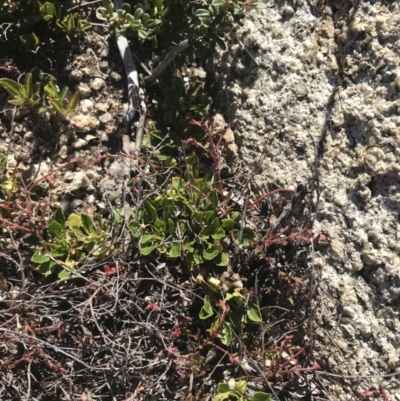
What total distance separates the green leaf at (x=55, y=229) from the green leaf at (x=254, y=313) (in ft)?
2.73

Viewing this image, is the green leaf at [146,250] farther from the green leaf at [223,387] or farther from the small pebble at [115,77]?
the small pebble at [115,77]

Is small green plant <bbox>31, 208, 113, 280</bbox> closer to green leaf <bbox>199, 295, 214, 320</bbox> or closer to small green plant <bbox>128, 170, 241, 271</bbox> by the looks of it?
small green plant <bbox>128, 170, 241, 271</bbox>

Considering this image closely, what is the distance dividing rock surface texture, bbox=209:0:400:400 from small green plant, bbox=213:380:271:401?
0.28 m

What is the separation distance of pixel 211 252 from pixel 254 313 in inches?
Answer: 11.9

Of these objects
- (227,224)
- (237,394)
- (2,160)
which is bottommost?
(237,394)

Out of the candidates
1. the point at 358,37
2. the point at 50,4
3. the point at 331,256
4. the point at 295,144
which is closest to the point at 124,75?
the point at 50,4

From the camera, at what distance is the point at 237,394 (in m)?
2.23

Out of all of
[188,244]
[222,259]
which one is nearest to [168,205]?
[188,244]

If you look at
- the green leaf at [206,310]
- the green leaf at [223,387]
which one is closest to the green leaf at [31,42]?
the green leaf at [206,310]

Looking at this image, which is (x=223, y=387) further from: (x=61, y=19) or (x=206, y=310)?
(x=61, y=19)

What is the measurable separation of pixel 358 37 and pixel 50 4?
1.29m

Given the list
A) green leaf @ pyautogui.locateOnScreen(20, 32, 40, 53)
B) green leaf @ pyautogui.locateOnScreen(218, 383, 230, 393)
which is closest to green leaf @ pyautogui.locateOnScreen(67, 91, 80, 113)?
green leaf @ pyautogui.locateOnScreen(20, 32, 40, 53)

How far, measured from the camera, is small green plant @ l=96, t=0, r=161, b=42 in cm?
238

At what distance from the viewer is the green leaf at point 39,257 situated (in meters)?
2.24
